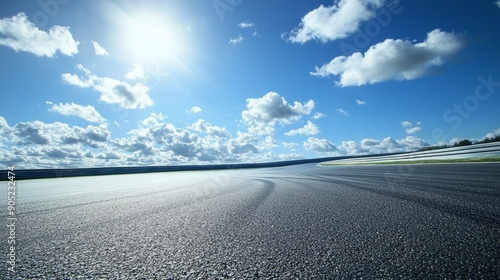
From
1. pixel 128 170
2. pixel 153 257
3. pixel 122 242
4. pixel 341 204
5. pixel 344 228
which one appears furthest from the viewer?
pixel 128 170

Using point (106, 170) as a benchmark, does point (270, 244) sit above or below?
below

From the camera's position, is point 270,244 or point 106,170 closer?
point 270,244

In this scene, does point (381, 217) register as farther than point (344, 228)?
Yes

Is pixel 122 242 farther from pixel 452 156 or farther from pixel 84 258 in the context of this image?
pixel 452 156

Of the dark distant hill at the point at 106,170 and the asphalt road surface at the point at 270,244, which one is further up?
the dark distant hill at the point at 106,170

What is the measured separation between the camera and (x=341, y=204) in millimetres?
3318

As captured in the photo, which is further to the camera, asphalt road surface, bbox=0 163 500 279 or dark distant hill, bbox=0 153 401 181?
dark distant hill, bbox=0 153 401 181

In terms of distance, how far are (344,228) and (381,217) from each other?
624 mm

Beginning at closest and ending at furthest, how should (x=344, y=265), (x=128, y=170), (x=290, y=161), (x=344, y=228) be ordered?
(x=344, y=265) < (x=344, y=228) < (x=128, y=170) < (x=290, y=161)

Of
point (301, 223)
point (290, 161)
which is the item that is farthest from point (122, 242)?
point (290, 161)

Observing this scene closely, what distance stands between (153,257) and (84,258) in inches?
18.4

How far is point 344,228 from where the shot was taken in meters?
2.12

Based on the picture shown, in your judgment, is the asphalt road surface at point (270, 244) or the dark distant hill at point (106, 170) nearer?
the asphalt road surface at point (270, 244)

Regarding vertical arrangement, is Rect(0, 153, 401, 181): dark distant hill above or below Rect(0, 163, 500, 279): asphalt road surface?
above
